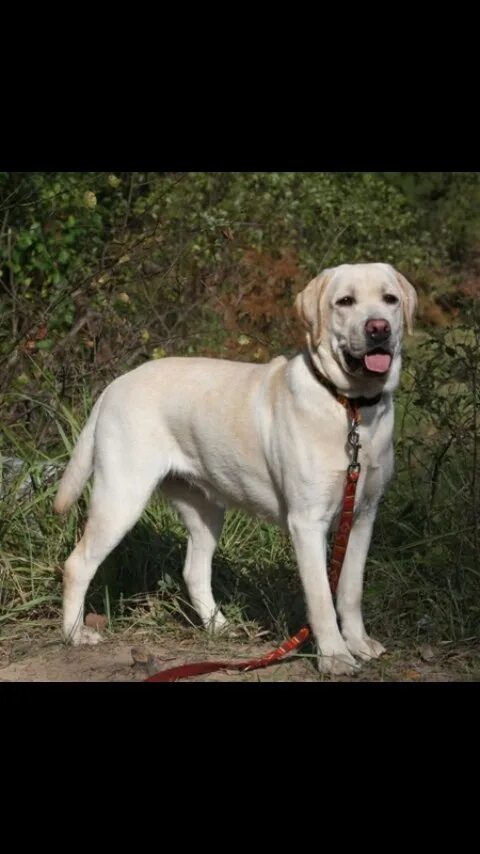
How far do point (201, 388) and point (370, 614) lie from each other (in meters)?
1.29

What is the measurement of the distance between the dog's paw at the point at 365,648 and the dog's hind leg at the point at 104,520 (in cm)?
107

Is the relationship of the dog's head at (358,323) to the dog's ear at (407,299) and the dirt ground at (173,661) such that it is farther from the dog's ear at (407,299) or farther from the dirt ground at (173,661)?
the dirt ground at (173,661)

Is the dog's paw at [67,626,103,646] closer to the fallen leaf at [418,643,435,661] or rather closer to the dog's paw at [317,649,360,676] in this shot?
the dog's paw at [317,649,360,676]

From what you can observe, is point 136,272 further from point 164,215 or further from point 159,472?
point 159,472

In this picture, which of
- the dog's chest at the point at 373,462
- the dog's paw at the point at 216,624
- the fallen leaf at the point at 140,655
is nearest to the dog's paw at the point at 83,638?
the fallen leaf at the point at 140,655

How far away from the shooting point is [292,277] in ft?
27.2

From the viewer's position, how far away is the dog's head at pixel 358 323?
172 inches

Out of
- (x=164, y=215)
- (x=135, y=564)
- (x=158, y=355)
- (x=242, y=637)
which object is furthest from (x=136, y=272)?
(x=242, y=637)

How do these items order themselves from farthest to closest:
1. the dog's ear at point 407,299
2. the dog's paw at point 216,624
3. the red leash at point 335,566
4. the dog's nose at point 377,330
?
the dog's paw at point 216,624, the dog's ear at point 407,299, the red leash at point 335,566, the dog's nose at point 377,330

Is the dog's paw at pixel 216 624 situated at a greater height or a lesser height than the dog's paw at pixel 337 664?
lesser

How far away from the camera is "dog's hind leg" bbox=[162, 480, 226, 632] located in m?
5.40

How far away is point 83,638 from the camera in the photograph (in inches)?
204

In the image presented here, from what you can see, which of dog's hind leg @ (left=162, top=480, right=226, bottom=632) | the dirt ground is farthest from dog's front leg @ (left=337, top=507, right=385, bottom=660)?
dog's hind leg @ (left=162, top=480, right=226, bottom=632)

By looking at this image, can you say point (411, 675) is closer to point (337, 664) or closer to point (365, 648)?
point (365, 648)
